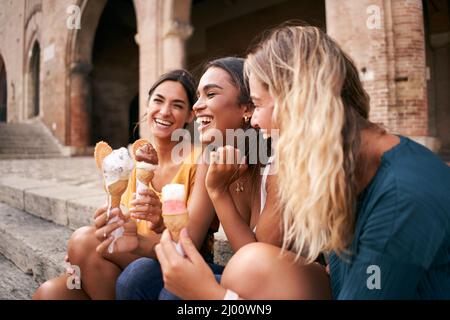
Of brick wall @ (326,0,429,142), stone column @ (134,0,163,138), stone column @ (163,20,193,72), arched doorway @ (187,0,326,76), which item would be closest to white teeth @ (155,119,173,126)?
brick wall @ (326,0,429,142)

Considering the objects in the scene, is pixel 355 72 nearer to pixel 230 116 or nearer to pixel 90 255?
pixel 230 116

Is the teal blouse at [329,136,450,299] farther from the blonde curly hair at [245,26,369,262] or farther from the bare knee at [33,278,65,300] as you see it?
the bare knee at [33,278,65,300]

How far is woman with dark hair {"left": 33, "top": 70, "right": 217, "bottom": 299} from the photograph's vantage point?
1315 mm

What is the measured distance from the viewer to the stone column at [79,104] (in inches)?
489

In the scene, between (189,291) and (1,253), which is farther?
(1,253)

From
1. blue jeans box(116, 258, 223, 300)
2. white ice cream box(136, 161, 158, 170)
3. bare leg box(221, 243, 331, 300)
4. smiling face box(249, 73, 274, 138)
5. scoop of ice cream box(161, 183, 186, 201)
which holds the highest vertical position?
A: smiling face box(249, 73, 274, 138)

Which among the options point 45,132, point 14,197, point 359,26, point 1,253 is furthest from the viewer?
point 45,132

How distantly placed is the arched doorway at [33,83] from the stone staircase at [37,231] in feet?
42.3

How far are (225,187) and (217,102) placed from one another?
438mm

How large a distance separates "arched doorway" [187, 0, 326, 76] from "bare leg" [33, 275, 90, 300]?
9.90 m

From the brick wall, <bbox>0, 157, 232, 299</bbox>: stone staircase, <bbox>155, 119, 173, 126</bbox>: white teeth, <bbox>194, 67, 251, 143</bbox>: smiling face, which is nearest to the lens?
<bbox>194, 67, 251, 143</bbox>: smiling face

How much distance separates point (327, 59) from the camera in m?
0.95
